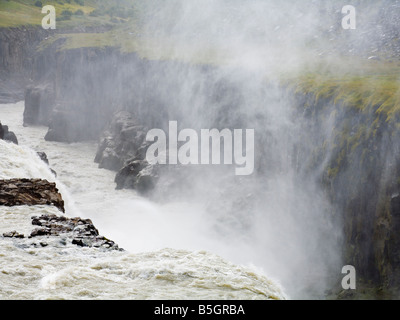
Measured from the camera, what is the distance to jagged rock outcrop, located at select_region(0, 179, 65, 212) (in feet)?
84.3

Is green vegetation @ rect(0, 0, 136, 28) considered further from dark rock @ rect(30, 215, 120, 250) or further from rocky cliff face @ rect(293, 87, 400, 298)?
dark rock @ rect(30, 215, 120, 250)

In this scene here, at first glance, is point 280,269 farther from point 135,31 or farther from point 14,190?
point 135,31

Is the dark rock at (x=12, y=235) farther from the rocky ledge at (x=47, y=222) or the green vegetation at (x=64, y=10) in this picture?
the green vegetation at (x=64, y=10)

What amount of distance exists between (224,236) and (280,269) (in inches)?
329

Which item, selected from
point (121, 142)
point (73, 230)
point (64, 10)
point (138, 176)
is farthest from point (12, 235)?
point (64, 10)

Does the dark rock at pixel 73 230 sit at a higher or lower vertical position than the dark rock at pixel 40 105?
lower

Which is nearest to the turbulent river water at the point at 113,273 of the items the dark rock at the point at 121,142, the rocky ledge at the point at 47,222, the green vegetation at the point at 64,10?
the rocky ledge at the point at 47,222

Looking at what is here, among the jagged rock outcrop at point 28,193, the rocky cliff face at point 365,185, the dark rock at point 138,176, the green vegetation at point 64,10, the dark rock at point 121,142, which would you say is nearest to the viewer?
the jagged rock outcrop at point 28,193

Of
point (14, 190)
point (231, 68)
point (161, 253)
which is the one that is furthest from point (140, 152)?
point (161, 253)

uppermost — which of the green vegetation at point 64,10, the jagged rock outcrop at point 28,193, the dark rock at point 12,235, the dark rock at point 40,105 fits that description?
the green vegetation at point 64,10

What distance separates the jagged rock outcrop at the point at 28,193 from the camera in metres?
25.7

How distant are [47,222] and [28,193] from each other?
222 inches

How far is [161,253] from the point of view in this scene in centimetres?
1869

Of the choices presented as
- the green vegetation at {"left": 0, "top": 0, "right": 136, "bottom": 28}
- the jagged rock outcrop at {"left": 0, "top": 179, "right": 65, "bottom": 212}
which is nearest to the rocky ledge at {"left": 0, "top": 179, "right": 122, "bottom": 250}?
the jagged rock outcrop at {"left": 0, "top": 179, "right": 65, "bottom": 212}
